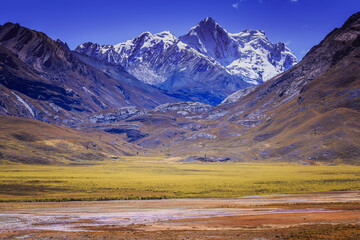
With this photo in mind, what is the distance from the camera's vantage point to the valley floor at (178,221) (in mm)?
40781

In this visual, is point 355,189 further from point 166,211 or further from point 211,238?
point 211,238

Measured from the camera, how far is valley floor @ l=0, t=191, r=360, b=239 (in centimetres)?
4078

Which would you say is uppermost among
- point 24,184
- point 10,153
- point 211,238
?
point 10,153

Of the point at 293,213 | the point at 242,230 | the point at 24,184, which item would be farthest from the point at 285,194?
the point at 24,184

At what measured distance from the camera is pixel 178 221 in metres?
50.4

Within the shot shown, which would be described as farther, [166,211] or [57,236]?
[166,211]

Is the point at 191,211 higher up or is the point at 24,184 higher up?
the point at 24,184

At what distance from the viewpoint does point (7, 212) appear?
58.3 m

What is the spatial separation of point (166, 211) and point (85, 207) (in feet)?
52.1

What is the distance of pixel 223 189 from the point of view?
95.6 meters

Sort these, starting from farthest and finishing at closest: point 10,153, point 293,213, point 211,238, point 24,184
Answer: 1. point 10,153
2. point 24,184
3. point 293,213
4. point 211,238

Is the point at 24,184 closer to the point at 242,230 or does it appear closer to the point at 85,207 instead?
the point at 85,207

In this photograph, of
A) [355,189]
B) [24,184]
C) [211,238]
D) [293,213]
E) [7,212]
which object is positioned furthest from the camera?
[24,184]

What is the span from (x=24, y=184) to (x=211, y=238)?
244 ft
